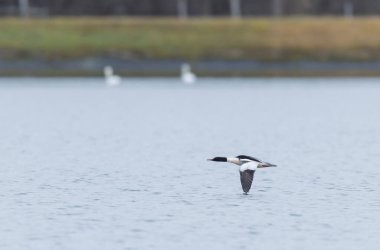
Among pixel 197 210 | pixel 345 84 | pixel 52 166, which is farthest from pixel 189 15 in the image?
pixel 197 210

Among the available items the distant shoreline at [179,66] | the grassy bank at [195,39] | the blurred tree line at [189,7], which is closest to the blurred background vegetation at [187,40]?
the grassy bank at [195,39]

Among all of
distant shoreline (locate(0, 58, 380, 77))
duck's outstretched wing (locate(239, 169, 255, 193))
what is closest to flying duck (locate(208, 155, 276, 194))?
duck's outstretched wing (locate(239, 169, 255, 193))

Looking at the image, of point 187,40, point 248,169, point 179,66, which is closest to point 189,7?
point 187,40

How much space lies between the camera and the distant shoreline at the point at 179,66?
4309 inches

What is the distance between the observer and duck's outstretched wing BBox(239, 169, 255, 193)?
30.7 metres

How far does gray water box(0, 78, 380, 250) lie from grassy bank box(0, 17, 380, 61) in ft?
127

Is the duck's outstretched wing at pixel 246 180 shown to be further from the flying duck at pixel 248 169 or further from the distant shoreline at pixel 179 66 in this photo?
the distant shoreline at pixel 179 66

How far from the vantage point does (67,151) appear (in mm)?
43781

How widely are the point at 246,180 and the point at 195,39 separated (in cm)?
8648

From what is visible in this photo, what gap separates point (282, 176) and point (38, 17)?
306ft

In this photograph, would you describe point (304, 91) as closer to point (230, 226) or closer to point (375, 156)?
point (375, 156)

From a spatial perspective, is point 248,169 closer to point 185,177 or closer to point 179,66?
point 185,177

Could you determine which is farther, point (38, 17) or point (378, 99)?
point (38, 17)

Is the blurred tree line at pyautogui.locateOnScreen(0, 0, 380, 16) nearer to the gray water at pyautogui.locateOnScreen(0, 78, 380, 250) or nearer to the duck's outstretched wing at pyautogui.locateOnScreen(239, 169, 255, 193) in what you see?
the gray water at pyautogui.locateOnScreen(0, 78, 380, 250)
